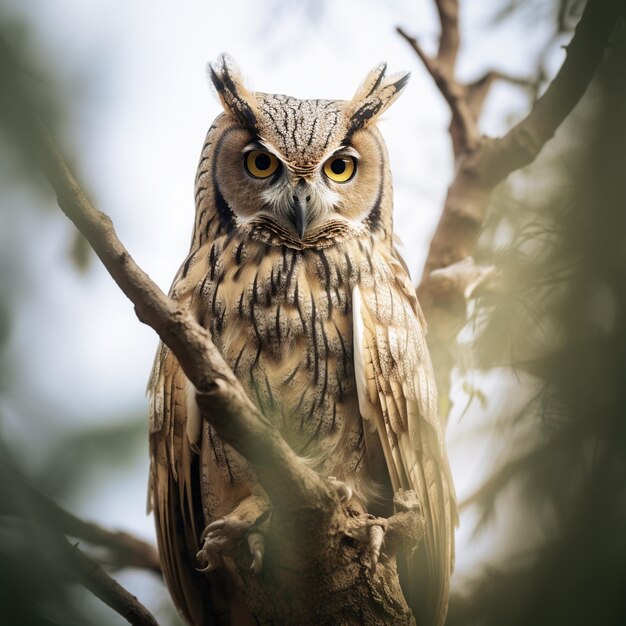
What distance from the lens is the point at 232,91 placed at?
1915 mm

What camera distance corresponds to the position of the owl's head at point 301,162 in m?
1.80

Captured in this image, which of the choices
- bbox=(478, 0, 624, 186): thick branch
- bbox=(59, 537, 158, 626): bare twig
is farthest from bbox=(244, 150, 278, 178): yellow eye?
bbox=(59, 537, 158, 626): bare twig

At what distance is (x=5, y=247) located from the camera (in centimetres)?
89

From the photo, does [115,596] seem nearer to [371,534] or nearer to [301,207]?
[371,534]

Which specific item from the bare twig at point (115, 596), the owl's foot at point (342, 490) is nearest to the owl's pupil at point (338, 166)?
the owl's foot at point (342, 490)

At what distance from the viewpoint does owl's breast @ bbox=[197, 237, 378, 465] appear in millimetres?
1778

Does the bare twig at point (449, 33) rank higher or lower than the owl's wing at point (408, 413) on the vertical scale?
higher

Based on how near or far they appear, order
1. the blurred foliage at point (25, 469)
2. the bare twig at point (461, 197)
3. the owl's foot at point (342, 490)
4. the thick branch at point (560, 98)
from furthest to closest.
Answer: the bare twig at point (461, 197) → the owl's foot at point (342, 490) → the thick branch at point (560, 98) → the blurred foliage at point (25, 469)

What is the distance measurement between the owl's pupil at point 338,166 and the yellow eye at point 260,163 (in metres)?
0.15

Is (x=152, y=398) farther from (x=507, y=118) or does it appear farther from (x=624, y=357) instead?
(x=507, y=118)

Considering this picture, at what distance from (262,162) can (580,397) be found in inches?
47.5

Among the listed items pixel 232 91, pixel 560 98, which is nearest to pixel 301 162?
pixel 232 91

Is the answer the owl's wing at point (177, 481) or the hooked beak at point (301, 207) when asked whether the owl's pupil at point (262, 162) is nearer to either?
the hooked beak at point (301, 207)

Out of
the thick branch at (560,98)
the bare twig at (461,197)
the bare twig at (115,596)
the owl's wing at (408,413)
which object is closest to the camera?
the thick branch at (560,98)
